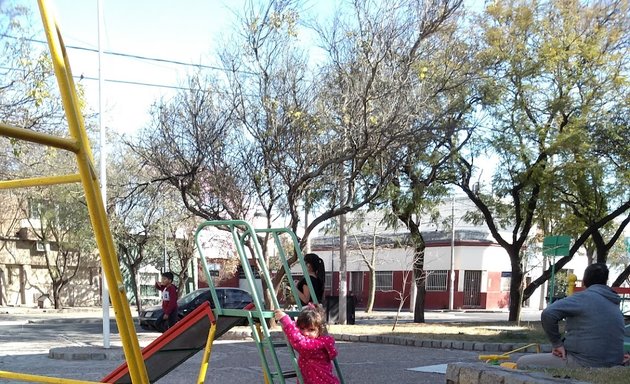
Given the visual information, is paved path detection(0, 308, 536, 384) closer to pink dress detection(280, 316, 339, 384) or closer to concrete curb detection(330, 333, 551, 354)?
concrete curb detection(330, 333, 551, 354)

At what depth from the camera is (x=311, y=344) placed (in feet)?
16.8

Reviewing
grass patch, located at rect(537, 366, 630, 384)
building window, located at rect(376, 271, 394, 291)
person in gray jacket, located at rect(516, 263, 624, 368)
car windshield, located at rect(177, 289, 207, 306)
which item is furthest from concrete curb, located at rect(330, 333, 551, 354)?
building window, located at rect(376, 271, 394, 291)

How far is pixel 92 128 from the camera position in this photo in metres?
18.2

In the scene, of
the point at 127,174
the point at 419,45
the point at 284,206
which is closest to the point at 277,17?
the point at 419,45

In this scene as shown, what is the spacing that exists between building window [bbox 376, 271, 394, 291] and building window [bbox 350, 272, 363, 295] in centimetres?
135

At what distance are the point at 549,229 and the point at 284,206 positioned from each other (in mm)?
13894

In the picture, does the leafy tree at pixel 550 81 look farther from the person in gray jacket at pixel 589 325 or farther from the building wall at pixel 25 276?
the building wall at pixel 25 276

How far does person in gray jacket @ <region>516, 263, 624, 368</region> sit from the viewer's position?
5289mm

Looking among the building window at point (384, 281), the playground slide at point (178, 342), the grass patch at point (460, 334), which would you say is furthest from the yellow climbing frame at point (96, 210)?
the building window at point (384, 281)

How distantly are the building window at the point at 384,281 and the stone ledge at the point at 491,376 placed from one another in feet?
117

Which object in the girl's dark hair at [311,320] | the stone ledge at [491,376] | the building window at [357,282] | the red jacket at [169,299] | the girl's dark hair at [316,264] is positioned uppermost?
the girl's dark hair at [316,264]

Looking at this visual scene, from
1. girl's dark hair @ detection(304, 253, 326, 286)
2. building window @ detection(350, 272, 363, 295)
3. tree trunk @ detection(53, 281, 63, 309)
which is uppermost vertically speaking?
girl's dark hair @ detection(304, 253, 326, 286)

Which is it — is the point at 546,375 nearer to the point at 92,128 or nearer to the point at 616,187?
the point at 92,128

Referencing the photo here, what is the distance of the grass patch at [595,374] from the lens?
4.78 meters
